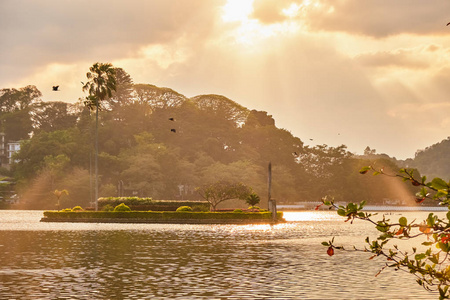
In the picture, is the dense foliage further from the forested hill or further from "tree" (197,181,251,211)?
the forested hill

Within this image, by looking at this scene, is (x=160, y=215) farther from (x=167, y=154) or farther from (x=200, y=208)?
(x=167, y=154)

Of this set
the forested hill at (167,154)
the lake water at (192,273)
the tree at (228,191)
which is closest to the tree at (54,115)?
the forested hill at (167,154)

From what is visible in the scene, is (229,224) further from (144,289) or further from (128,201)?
(144,289)

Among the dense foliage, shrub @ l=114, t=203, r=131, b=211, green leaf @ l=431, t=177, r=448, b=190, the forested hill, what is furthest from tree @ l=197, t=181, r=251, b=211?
green leaf @ l=431, t=177, r=448, b=190

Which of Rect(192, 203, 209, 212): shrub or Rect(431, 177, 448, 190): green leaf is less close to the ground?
Rect(192, 203, 209, 212): shrub

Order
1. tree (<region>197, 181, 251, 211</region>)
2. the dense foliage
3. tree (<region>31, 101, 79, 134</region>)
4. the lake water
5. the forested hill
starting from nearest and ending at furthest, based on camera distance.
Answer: the lake water, the dense foliage, tree (<region>197, 181, 251, 211</region>), the forested hill, tree (<region>31, 101, 79, 134</region>)

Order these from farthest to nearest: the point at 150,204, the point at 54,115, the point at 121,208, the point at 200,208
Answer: the point at 54,115
the point at 150,204
the point at 200,208
the point at 121,208

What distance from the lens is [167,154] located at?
137625mm

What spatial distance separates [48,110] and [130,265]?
144 metres

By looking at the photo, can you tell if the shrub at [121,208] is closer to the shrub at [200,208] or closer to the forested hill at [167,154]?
the shrub at [200,208]

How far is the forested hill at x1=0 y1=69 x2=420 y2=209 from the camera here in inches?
5192

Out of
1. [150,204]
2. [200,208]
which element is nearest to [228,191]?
[200,208]

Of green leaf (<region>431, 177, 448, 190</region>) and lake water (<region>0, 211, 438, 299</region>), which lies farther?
lake water (<region>0, 211, 438, 299</region>)

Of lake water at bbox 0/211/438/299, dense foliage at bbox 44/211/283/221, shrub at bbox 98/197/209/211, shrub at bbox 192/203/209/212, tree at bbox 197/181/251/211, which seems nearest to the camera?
lake water at bbox 0/211/438/299
